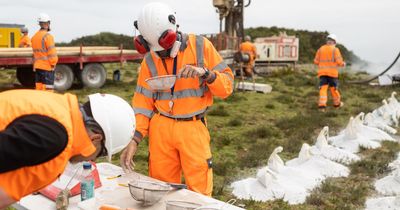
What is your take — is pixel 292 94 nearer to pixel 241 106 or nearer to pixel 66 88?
pixel 241 106

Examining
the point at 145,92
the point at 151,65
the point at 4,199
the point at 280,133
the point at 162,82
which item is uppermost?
the point at 151,65

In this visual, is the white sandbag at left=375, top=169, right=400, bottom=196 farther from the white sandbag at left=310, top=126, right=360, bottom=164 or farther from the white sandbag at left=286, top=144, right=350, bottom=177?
the white sandbag at left=310, top=126, right=360, bottom=164

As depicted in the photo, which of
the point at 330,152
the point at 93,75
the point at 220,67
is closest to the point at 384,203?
the point at 330,152

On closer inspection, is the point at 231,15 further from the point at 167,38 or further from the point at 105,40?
the point at 167,38

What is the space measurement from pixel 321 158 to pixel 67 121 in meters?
4.40

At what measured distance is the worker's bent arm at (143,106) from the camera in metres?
3.26

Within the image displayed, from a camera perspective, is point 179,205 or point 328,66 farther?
point 328,66

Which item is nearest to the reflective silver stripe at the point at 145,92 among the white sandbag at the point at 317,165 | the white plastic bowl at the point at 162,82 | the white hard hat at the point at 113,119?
the white plastic bowl at the point at 162,82

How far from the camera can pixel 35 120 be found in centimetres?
156

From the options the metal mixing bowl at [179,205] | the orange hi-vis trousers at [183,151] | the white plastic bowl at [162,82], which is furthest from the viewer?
the orange hi-vis trousers at [183,151]

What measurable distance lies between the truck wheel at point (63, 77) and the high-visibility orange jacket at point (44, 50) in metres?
2.46

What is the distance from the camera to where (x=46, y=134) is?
156 centimetres

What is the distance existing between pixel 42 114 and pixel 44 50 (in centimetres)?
802

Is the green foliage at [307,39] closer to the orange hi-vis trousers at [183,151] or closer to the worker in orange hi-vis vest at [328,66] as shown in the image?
the worker in orange hi-vis vest at [328,66]
